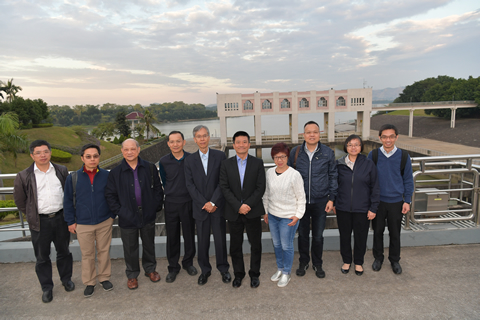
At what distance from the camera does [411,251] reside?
12.5 ft

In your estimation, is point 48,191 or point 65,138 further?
point 65,138

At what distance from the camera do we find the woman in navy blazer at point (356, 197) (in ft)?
10.7

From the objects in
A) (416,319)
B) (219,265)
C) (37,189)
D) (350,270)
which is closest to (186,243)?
(219,265)

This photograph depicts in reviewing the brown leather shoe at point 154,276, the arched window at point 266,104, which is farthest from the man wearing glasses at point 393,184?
the arched window at point 266,104

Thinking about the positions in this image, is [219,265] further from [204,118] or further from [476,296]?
[204,118]

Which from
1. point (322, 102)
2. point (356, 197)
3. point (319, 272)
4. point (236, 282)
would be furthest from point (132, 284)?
point (322, 102)

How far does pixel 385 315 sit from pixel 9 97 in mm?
48270

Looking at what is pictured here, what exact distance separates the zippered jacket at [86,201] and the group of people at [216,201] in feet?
0.03

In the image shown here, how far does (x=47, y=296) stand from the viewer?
3.06 meters

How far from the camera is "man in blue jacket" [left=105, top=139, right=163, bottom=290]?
3213 mm

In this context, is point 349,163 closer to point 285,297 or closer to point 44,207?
point 285,297

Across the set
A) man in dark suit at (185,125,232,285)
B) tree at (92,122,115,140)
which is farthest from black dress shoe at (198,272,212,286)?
tree at (92,122,115,140)

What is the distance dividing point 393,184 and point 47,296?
419 cm

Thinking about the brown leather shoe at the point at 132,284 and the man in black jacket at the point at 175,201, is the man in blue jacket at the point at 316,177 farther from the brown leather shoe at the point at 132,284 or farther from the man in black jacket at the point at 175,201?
the brown leather shoe at the point at 132,284
